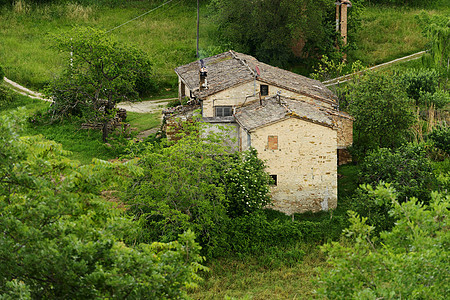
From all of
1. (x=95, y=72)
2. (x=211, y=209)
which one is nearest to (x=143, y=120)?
(x=95, y=72)

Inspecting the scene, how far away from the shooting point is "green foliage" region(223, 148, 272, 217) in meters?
25.5

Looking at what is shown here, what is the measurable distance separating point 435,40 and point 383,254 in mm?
29984

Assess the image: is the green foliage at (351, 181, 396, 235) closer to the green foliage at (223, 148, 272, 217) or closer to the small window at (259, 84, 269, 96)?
the green foliage at (223, 148, 272, 217)

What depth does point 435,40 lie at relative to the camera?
40656mm

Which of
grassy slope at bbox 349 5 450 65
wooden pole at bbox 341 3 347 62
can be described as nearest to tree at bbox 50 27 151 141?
wooden pole at bbox 341 3 347 62

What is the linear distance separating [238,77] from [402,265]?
1992cm

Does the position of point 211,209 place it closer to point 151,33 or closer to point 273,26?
point 273,26

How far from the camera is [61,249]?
12273mm

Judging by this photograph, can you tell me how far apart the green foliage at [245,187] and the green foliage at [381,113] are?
7604mm

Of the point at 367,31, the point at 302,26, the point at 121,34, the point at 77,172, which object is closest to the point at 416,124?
the point at 302,26

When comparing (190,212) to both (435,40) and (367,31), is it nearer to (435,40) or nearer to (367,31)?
(435,40)

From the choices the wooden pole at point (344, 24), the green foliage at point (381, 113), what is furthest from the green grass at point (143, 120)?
the wooden pole at point (344, 24)

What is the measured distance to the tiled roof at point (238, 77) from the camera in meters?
31.3

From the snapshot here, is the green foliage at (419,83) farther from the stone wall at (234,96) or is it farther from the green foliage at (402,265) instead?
the green foliage at (402,265)
